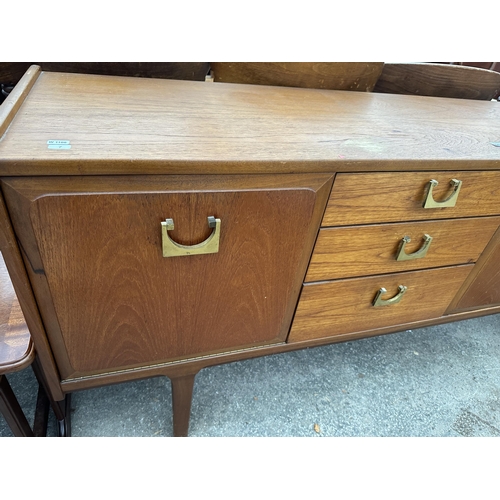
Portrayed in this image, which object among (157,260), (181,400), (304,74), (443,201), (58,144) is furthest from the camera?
(304,74)

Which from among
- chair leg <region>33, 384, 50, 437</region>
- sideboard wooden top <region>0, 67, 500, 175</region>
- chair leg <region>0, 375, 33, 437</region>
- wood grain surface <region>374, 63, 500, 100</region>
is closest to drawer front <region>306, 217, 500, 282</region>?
sideboard wooden top <region>0, 67, 500, 175</region>

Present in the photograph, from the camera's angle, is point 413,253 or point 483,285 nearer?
A: point 413,253

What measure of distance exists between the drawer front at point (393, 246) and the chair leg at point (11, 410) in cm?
60

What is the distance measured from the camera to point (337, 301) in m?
0.79

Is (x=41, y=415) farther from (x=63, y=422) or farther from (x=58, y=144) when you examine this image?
(x=58, y=144)

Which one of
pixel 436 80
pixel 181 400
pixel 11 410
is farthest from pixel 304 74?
pixel 11 410

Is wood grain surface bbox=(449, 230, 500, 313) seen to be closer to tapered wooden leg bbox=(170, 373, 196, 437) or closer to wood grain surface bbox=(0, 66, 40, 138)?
tapered wooden leg bbox=(170, 373, 196, 437)

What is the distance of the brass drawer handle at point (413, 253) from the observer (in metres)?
0.72

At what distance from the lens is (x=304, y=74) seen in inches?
36.9

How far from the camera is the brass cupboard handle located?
1.75ft

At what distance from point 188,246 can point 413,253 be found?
0.47 meters

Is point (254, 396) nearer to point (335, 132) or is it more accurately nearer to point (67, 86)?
point (335, 132)

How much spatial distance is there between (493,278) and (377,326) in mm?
338
